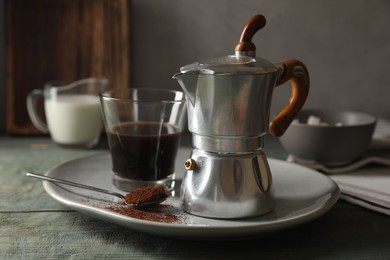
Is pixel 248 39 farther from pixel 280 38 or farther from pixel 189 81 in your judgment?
pixel 280 38

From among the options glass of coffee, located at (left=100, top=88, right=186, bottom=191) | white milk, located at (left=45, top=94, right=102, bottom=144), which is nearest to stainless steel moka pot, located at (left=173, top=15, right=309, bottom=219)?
glass of coffee, located at (left=100, top=88, right=186, bottom=191)

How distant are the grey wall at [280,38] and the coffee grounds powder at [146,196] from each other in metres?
0.63

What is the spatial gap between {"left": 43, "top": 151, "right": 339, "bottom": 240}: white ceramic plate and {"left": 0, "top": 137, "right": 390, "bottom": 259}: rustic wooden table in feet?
0.06

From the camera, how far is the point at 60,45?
1325mm

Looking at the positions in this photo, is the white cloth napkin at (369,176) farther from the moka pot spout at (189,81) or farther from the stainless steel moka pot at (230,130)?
the moka pot spout at (189,81)

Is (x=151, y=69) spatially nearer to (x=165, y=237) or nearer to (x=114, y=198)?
(x=114, y=198)

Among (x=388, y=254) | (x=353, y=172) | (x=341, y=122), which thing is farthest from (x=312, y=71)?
(x=388, y=254)

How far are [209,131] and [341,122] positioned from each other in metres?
0.50

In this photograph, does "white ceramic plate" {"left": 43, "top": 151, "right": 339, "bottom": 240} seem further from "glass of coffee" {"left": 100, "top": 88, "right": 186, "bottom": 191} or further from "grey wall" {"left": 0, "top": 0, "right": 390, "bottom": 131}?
"grey wall" {"left": 0, "top": 0, "right": 390, "bottom": 131}

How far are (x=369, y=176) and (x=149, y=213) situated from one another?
40 centimetres

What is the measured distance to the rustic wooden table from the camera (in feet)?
2.10

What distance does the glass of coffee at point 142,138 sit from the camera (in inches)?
33.2

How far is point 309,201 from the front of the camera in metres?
0.75

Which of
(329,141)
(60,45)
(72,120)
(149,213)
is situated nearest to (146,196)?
(149,213)
